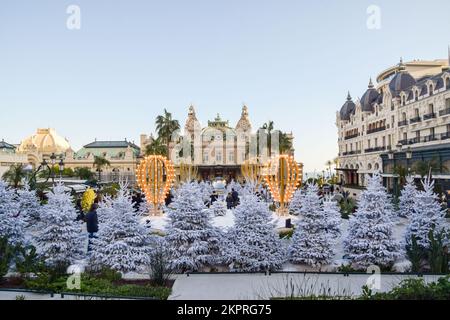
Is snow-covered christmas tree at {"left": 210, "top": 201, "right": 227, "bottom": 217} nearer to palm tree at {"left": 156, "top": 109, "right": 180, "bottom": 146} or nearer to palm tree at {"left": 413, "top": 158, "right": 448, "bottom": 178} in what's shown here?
palm tree at {"left": 413, "top": 158, "right": 448, "bottom": 178}

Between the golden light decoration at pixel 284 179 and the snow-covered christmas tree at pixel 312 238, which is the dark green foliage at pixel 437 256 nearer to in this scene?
the snow-covered christmas tree at pixel 312 238

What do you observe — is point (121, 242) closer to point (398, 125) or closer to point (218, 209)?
point (218, 209)

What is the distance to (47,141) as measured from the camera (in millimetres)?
109875

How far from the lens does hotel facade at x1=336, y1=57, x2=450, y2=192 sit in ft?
124

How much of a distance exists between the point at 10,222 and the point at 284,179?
55.1ft

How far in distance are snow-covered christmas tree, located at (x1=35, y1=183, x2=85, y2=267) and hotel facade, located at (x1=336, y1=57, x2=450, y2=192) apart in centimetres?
2244

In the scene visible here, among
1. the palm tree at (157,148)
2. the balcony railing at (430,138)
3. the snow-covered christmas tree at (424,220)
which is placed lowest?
the snow-covered christmas tree at (424,220)

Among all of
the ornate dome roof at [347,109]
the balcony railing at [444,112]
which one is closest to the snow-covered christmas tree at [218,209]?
the balcony railing at [444,112]

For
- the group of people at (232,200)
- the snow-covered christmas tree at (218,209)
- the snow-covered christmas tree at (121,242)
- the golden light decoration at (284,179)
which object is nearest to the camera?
the snow-covered christmas tree at (121,242)

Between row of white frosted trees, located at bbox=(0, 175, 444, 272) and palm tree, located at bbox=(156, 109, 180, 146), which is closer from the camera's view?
row of white frosted trees, located at bbox=(0, 175, 444, 272)

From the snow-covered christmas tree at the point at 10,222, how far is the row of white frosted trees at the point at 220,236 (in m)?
0.03

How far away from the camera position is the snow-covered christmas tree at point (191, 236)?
12.5 m

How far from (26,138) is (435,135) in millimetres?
108349

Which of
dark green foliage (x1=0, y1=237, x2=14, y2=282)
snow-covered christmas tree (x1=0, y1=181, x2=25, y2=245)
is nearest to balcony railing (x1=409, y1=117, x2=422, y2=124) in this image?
snow-covered christmas tree (x1=0, y1=181, x2=25, y2=245)
